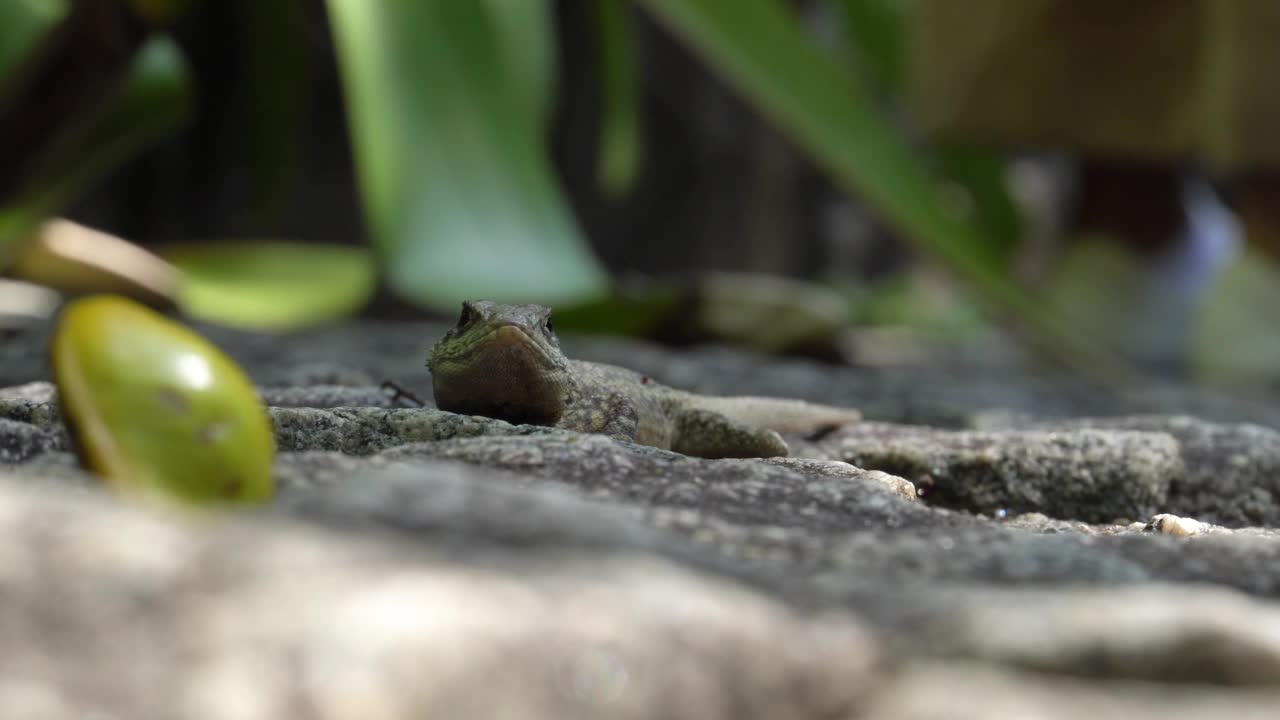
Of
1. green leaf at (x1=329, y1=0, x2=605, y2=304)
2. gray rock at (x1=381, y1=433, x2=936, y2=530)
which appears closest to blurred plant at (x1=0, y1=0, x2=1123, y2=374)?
green leaf at (x1=329, y1=0, x2=605, y2=304)

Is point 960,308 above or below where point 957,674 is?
above

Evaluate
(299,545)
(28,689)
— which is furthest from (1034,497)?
(28,689)

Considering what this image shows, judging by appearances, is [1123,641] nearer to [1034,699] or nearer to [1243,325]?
[1034,699]

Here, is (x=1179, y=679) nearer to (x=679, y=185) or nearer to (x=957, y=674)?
(x=957, y=674)

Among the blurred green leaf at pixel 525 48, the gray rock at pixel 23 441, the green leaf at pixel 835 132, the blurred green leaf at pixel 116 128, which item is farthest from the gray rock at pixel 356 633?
the blurred green leaf at pixel 116 128

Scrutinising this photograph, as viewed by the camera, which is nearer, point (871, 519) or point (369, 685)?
point (369, 685)

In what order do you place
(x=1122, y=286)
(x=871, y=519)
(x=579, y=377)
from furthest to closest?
(x=1122, y=286) < (x=579, y=377) < (x=871, y=519)

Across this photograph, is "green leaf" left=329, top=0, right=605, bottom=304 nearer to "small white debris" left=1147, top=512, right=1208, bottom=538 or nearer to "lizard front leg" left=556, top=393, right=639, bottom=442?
"lizard front leg" left=556, top=393, right=639, bottom=442
